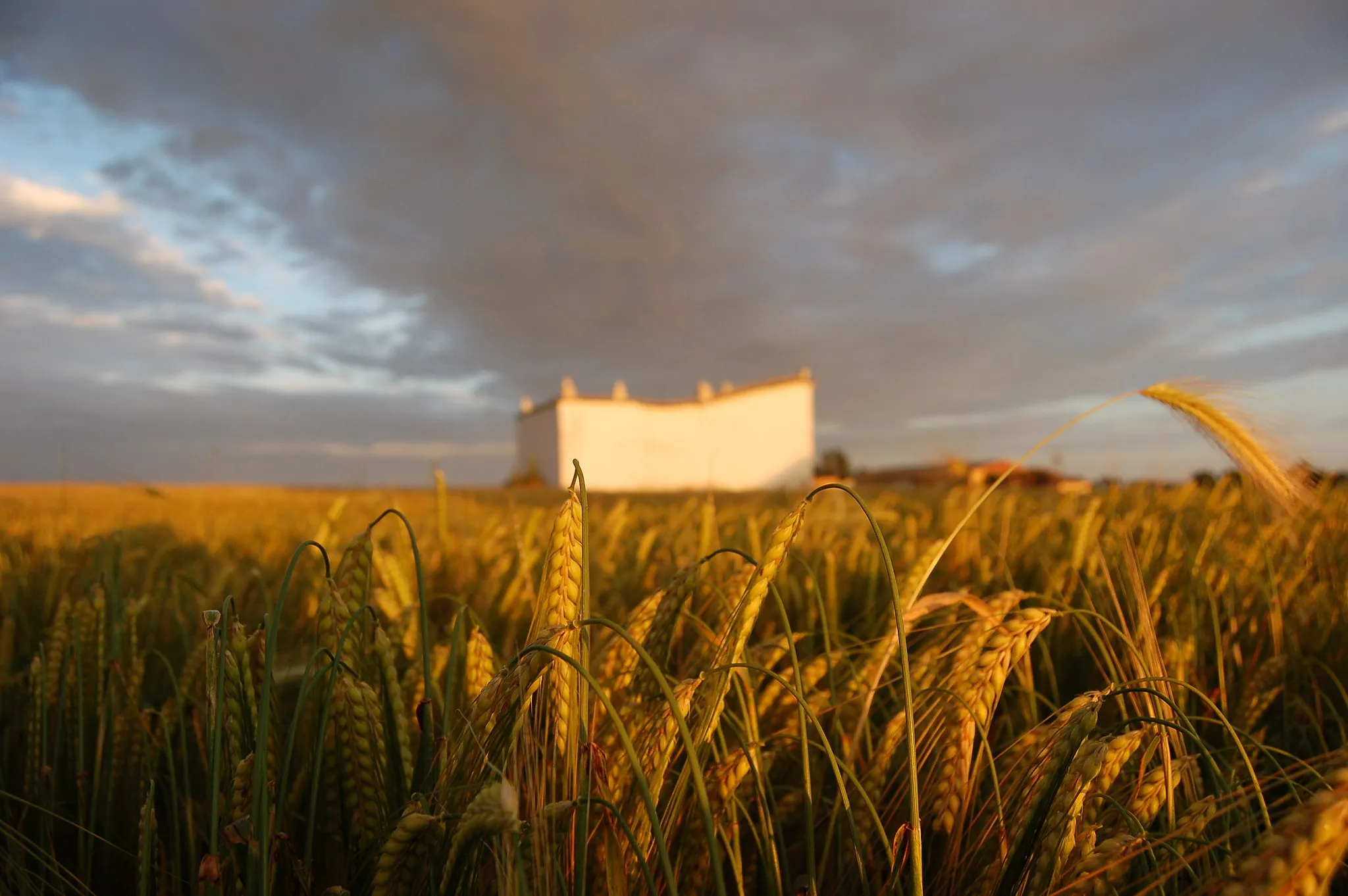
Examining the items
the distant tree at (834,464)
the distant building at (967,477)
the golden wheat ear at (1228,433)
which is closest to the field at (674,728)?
the golden wheat ear at (1228,433)

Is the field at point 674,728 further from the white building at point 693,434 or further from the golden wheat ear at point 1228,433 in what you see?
the white building at point 693,434

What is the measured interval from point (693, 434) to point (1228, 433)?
52.1ft

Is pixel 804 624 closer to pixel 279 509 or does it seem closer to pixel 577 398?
pixel 279 509

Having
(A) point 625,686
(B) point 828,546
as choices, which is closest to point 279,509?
(B) point 828,546

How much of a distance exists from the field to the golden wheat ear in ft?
0.04

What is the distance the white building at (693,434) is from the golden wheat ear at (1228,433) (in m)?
15.2

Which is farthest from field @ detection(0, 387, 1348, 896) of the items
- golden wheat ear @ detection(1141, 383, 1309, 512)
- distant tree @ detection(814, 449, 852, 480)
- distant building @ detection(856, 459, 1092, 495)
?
distant tree @ detection(814, 449, 852, 480)

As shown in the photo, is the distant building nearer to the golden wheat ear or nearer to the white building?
the golden wheat ear

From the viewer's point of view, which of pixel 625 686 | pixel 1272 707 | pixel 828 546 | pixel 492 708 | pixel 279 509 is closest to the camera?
pixel 492 708

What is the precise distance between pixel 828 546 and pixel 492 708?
147cm

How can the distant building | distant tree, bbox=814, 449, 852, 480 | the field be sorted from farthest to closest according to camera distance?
distant tree, bbox=814, 449, 852, 480 < the distant building < the field

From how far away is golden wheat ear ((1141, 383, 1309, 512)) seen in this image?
97cm

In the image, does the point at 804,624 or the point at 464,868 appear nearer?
the point at 464,868

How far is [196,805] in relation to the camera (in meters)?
0.90
